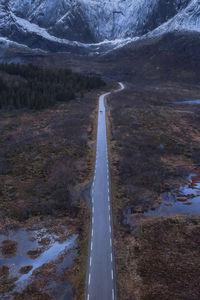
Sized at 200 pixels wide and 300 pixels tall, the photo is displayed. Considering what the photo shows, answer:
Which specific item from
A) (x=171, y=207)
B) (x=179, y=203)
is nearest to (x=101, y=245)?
(x=171, y=207)

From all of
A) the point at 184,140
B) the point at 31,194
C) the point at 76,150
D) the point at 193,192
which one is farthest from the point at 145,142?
the point at 31,194

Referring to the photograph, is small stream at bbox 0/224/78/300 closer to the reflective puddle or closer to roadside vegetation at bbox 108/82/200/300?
roadside vegetation at bbox 108/82/200/300

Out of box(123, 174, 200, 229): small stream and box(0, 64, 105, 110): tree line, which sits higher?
box(0, 64, 105, 110): tree line

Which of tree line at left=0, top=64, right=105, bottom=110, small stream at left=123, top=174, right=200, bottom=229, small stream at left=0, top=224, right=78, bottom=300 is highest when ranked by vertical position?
tree line at left=0, top=64, right=105, bottom=110

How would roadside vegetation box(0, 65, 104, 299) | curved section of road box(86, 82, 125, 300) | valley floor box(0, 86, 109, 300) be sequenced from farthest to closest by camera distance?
roadside vegetation box(0, 65, 104, 299) → valley floor box(0, 86, 109, 300) → curved section of road box(86, 82, 125, 300)

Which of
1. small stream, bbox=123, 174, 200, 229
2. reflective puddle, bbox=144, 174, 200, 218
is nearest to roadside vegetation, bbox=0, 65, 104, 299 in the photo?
small stream, bbox=123, 174, 200, 229

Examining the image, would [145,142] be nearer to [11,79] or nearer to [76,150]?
[76,150]

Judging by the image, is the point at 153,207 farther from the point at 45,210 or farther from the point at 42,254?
the point at 42,254
